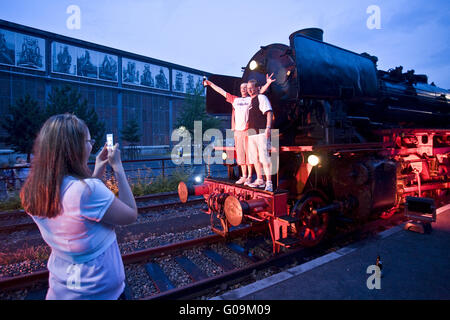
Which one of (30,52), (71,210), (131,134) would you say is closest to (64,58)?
(30,52)

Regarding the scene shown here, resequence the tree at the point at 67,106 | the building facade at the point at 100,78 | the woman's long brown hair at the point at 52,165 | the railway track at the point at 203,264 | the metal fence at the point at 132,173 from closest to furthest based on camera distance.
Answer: the woman's long brown hair at the point at 52,165 < the railway track at the point at 203,264 < the metal fence at the point at 132,173 < the tree at the point at 67,106 < the building facade at the point at 100,78

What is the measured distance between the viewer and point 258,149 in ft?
13.8

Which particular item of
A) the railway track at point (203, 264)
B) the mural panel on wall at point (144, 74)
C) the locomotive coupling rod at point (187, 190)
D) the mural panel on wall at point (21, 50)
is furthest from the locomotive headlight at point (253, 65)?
the mural panel on wall at point (144, 74)

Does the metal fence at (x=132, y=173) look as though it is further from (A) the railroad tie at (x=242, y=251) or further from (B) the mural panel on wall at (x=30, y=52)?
(B) the mural panel on wall at (x=30, y=52)

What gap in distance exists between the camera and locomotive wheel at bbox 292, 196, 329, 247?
427cm

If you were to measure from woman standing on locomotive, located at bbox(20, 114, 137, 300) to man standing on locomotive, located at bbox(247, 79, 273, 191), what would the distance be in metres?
2.82

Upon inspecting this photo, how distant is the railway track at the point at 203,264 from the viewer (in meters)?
3.35

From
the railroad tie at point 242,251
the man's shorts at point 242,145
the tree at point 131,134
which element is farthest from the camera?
the tree at point 131,134

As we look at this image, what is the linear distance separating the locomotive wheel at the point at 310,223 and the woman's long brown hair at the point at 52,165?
344 centimetres

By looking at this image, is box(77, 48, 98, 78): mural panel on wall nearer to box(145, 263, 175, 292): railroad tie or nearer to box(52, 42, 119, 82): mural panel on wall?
box(52, 42, 119, 82): mural panel on wall

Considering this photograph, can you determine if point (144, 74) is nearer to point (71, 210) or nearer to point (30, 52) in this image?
point (30, 52)

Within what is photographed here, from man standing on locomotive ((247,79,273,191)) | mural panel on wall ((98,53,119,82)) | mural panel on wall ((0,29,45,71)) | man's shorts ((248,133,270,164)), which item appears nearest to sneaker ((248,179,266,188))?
man standing on locomotive ((247,79,273,191))

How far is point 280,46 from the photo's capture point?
15.4 feet

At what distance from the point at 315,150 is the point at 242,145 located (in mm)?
1170
